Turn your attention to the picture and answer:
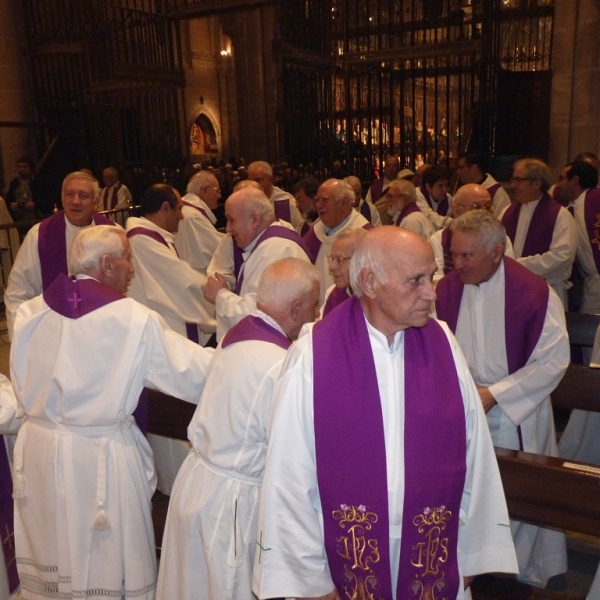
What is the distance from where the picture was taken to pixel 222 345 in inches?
99.0

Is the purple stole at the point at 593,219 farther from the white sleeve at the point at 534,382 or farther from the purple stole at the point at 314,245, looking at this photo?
the white sleeve at the point at 534,382

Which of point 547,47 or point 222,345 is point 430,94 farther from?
point 222,345

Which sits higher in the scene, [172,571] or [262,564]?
[262,564]

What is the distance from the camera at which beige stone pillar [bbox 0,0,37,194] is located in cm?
1167

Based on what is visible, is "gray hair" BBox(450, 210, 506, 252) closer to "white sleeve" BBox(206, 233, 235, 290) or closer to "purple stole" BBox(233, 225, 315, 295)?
"purple stole" BBox(233, 225, 315, 295)

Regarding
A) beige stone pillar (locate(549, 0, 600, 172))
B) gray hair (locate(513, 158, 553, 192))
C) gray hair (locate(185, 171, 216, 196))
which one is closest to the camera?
gray hair (locate(513, 158, 553, 192))

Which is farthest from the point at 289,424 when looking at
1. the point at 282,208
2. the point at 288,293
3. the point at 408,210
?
the point at 282,208

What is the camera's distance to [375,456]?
2107mm

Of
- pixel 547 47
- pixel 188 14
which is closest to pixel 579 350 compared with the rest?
pixel 188 14

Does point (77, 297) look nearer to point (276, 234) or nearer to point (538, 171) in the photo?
point (276, 234)

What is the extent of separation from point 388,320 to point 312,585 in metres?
0.88

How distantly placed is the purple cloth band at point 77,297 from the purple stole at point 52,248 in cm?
212

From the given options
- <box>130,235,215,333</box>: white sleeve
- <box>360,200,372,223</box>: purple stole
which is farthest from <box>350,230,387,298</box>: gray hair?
<box>360,200,372,223</box>: purple stole

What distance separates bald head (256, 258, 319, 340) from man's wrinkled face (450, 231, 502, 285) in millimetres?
886
